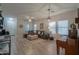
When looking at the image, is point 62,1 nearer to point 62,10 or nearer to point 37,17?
point 62,10

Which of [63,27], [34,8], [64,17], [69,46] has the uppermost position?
[34,8]

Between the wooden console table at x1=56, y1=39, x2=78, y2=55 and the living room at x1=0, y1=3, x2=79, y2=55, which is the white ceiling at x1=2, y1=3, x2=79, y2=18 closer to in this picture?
the living room at x1=0, y1=3, x2=79, y2=55

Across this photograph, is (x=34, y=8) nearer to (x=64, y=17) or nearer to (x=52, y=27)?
(x=52, y=27)

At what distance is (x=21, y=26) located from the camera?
107 inches

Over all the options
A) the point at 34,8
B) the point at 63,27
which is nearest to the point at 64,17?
the point at 63,27

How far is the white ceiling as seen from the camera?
2.63 m

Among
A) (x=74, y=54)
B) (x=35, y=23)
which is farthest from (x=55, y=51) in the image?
(x=35, y=23)

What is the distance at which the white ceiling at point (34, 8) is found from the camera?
8.64 ft

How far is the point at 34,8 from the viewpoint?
8.82 feet

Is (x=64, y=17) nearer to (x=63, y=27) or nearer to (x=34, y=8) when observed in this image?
(x=63, y=27)

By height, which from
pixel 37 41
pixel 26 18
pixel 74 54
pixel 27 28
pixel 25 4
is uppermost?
pixel 25 4

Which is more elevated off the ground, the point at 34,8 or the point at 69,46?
the point at 34,8

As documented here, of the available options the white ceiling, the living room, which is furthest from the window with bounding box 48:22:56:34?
the white ceiling

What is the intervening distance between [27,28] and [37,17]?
1.08ft
